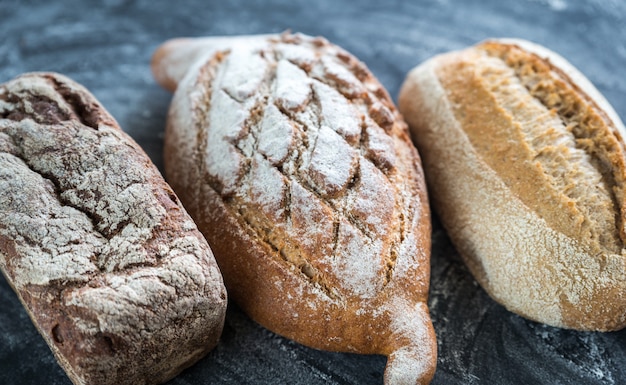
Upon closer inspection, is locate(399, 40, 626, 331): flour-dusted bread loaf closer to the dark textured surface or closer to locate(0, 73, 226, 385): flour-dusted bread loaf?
the dark textured surface

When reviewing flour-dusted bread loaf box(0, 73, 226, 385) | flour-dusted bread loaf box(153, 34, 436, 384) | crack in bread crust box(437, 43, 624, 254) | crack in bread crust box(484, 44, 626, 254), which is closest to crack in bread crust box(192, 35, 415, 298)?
flour-dusted bread loaf box(153, 34, 436, 384)

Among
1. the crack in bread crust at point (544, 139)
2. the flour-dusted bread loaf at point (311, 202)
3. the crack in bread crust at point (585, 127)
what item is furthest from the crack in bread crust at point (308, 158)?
the crack in bread crust at point (585, 127)

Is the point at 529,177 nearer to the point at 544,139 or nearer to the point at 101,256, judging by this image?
the point at 544,139

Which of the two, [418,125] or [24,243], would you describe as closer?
[24,243]

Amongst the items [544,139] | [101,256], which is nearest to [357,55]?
[544,139]

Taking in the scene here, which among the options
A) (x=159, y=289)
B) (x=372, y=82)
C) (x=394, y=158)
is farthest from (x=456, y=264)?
(x=159, y=289)

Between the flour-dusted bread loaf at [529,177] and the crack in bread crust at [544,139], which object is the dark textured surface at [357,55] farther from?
the crack in bread crust at [544,139]

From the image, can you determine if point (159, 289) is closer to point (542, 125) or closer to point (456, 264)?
point (456, 264)
